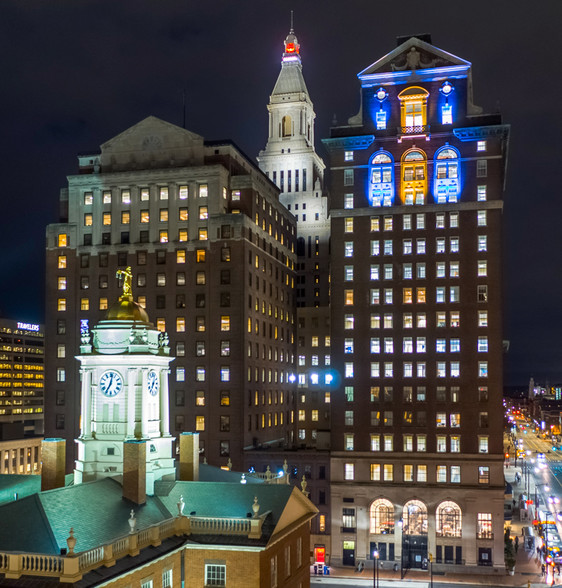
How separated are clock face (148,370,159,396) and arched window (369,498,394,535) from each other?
5463cm

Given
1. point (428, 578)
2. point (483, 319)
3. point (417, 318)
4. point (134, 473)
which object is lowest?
point (428, 578)

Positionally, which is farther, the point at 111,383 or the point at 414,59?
the point at 414,59

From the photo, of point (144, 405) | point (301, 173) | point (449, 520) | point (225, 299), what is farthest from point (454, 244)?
point (301, 173)

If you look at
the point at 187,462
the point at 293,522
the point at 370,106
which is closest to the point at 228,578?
the point at 293,522

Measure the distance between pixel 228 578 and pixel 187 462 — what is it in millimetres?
14033

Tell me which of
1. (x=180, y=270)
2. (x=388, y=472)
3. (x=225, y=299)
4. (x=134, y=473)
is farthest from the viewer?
(x=180, y=270)

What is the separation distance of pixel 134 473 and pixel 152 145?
80843 millimetres

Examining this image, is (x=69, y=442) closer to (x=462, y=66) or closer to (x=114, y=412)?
(x=114, y=412)

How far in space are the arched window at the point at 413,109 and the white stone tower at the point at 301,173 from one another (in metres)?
49.8

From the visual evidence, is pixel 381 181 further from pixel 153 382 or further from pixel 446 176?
pixel 153 382

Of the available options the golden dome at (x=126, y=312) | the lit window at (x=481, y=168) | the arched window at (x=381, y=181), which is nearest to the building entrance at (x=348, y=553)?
the arched window at (x=381, y=181)

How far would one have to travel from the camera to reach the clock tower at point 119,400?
65375 millimetres

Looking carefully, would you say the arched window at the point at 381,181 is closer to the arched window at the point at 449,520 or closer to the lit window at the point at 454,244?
the lit window at the point at 454,244

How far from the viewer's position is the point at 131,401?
65.1 m
